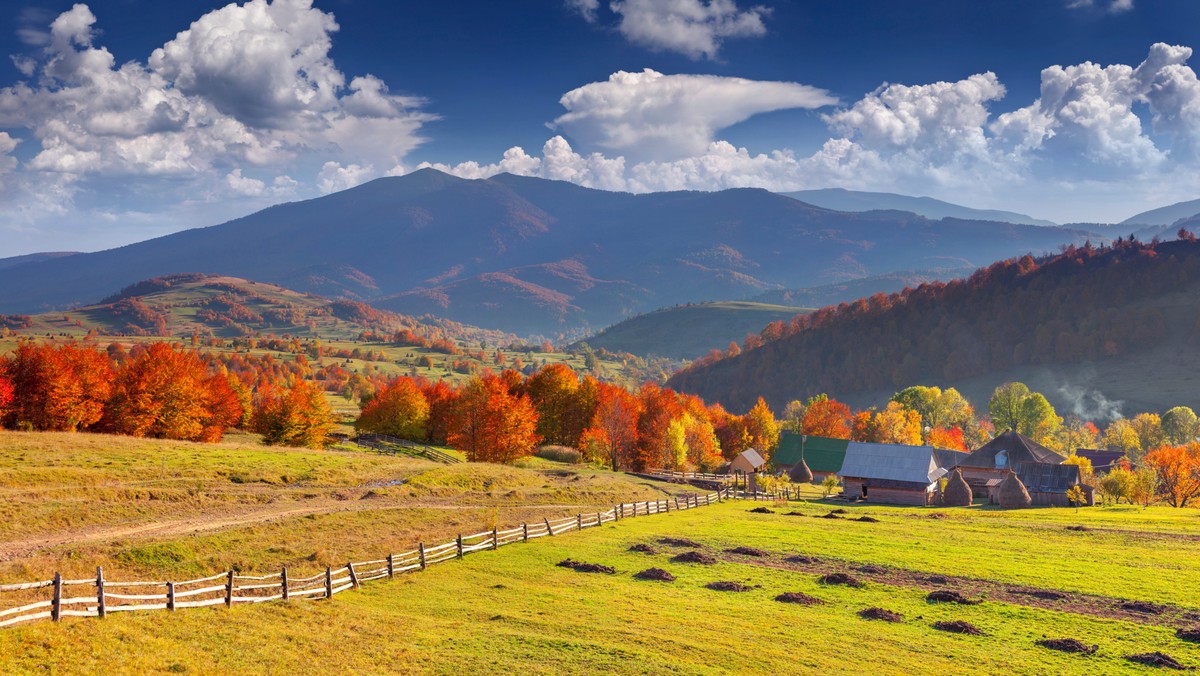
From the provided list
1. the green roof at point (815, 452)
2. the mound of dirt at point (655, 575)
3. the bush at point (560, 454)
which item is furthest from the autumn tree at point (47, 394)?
the green roof at point (815, 452)

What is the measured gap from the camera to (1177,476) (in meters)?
86.8

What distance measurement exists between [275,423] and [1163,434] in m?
169

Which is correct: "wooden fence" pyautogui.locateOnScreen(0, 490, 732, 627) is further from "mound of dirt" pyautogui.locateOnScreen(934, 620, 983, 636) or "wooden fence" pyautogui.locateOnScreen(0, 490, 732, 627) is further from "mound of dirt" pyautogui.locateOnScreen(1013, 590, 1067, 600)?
"mound of dirt" pyautogui.locateOnScreen(1013, 590, 1067, 600)

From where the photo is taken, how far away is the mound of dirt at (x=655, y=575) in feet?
120

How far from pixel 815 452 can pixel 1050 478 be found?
119 ft

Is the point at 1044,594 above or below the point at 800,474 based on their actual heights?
above

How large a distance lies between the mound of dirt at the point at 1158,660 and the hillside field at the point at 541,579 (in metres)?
0.50

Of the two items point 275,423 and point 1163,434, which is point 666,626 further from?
point 1163,434

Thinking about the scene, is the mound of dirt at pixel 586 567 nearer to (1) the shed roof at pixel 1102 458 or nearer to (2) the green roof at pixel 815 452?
(2) the green roof at pixel 815 452

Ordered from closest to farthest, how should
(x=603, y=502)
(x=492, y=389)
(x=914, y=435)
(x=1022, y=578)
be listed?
(x=1022, y=578) < (x=603, y=502) < (x=492, y=389) < (x=914, y=435)

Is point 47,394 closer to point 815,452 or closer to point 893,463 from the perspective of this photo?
point 893,463

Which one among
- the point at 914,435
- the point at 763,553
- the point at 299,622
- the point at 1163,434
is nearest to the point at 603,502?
the point at 763,553

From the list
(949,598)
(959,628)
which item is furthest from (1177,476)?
(959,628)

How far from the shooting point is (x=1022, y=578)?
123ft
